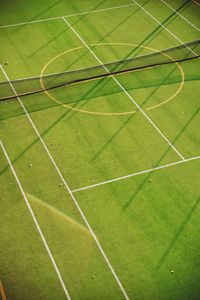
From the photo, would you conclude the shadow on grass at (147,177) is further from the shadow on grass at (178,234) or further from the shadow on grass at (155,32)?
the shadow on grass at (155,32)

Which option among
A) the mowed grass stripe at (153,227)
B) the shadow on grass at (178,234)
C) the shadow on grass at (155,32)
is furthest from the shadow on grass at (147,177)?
the shadow on grass at (155,32)

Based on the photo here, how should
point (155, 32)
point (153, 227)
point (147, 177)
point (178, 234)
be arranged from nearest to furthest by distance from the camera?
point (178, 234), point (153, 227), point (147, 177), point (155, 32)

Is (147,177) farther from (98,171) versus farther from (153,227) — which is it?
(153,227)

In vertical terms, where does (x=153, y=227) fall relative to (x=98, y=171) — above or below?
below

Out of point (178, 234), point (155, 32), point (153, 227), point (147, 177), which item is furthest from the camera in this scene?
point (155, 32)

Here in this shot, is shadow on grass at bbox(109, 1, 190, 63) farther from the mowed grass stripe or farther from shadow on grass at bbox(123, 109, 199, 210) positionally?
the mowed grass stripe

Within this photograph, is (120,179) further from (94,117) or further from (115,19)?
(115,19)

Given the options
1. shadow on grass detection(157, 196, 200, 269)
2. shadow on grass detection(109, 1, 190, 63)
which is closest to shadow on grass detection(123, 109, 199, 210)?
shadow on grass detection(157, 196, 200, 269)

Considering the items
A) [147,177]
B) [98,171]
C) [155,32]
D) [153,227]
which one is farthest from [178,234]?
[155,32]

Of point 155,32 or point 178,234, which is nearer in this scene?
point 178,234
